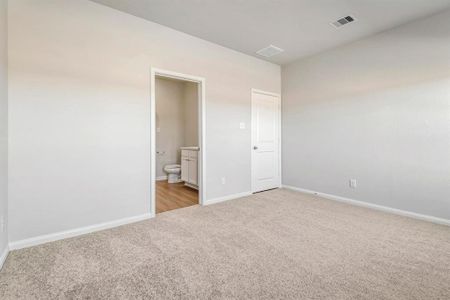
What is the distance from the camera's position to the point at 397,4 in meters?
2.36

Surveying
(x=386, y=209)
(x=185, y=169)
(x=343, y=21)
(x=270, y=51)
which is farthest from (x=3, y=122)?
(x=386, y=209)

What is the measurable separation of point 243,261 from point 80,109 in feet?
7.68

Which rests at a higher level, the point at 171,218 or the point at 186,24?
the point at 186,24

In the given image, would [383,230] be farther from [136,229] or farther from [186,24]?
[186,24]

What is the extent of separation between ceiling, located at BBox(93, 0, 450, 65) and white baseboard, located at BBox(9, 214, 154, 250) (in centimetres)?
261

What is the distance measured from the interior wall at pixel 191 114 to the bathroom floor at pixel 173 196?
138 centimetres

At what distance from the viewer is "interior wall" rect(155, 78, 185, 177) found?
5406 millimetres

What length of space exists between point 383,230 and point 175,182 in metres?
4.14

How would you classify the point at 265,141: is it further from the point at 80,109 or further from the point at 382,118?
the point at 80,109

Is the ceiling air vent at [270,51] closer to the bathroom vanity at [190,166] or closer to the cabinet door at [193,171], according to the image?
the bathroom vanity at [190,166]

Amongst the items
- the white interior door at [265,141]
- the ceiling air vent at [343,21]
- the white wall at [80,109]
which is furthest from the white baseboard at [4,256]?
the ceiling air vent at [343,21]

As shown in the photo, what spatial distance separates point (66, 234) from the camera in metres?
2.18

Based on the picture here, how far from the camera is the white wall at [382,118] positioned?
257cm

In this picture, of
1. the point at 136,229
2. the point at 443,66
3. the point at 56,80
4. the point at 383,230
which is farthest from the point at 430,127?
the point at 56,80
